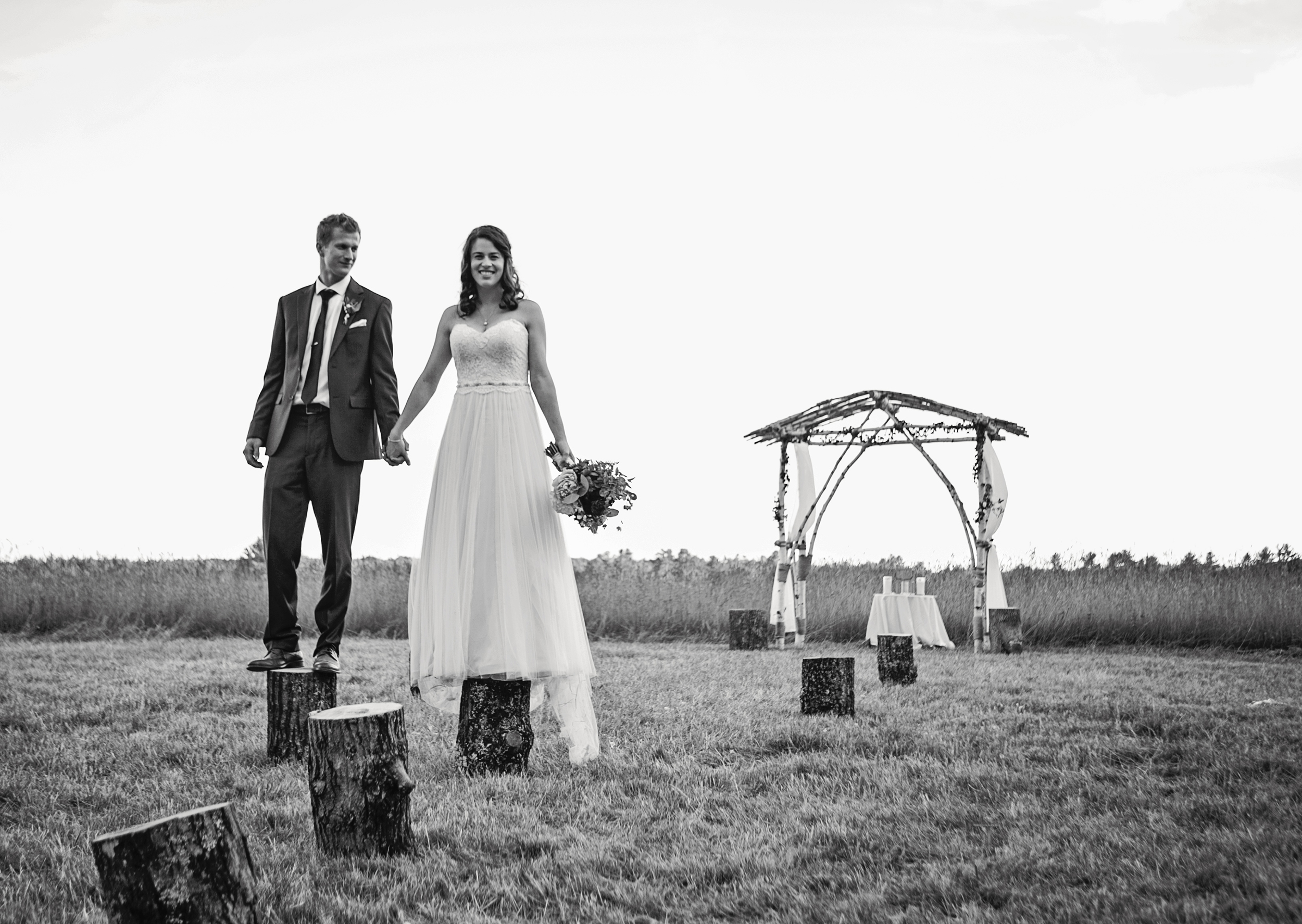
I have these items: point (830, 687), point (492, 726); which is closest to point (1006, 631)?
point (830, 687)

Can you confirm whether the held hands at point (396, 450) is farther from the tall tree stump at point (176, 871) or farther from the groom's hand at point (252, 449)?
the tall tree stump at point (176, 871)

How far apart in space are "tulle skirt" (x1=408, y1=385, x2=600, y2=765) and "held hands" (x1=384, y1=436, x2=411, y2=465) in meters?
0.33

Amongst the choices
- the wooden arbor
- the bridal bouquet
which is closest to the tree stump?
the wooden arbor

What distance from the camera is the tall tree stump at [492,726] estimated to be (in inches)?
185

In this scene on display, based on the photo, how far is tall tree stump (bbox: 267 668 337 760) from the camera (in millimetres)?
5023

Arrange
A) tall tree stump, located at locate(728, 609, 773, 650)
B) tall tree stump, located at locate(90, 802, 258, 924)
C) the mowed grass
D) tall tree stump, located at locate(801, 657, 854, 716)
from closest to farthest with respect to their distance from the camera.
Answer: tall tree stump, located at locate(90, 802, 258, 924)
the mowed grass
tall tree stump, located at locate(801, 657, 854, 716)
tall tree stump, located at locate(728, 609, 773, 650)

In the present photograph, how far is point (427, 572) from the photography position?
16.4 feet

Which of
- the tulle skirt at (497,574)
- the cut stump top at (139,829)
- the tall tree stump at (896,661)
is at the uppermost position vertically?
the tulle skirt at (497,574)

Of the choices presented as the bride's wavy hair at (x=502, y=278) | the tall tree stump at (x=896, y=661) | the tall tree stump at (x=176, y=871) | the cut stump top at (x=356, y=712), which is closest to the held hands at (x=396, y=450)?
the bride's wavy hair at (x=502, y=278)

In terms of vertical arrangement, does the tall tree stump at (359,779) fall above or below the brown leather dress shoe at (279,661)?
below

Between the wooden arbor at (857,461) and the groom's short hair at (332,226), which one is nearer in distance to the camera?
the groom's short hair at (332,226)

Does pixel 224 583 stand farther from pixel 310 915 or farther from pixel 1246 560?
pixel 1246 560

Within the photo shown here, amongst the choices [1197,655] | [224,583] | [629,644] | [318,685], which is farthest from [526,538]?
[224,583]

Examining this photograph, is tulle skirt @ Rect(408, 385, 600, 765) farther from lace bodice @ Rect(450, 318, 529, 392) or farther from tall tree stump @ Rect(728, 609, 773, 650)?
tall tree stump @ Rect(728, 609, 773, 650)
